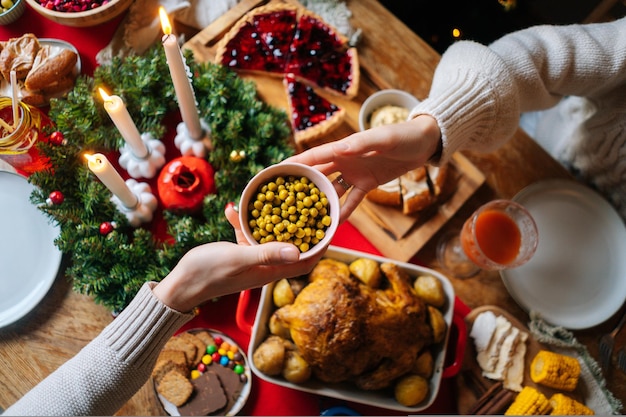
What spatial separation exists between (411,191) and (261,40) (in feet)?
2.37

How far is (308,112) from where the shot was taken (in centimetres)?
155

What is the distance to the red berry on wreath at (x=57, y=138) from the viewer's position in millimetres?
1298

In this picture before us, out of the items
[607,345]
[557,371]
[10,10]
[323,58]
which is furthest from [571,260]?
[10,10]

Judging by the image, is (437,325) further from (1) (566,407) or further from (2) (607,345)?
(2) (607,345)

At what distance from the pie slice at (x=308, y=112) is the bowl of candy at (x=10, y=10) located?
2.88 feet

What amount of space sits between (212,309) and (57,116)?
2.32ft

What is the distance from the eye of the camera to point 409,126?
1.18m

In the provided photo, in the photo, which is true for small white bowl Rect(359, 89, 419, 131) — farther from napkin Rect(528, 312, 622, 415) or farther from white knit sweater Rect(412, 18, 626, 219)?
napkin Rect(528, 312, 622, 415)

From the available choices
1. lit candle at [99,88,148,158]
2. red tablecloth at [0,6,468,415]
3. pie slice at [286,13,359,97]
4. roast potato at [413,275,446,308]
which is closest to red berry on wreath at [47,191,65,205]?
lit candle at [99,88,148,158]

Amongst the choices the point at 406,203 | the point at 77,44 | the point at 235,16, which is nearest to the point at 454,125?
the point at 406,203

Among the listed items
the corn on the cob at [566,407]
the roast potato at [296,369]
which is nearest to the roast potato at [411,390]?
the roast potato at [296,369]

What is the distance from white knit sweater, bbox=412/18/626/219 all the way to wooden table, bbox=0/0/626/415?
20 centimetres

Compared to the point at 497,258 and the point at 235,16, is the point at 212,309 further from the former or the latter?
the point at 235,16

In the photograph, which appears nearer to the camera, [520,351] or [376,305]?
[376,305]
